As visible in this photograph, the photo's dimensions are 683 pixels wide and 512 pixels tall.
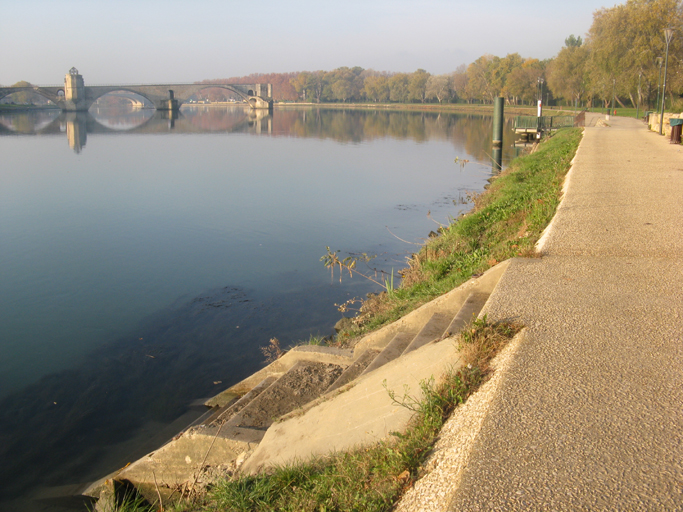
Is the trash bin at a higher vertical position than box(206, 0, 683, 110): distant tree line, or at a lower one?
lower

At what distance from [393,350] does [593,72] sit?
5660 cm

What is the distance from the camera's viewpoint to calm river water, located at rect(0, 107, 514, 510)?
20.7ft

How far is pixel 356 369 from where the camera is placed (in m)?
5.53

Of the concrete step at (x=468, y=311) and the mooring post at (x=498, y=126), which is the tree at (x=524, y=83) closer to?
the mooring post at (x=498, y=126)

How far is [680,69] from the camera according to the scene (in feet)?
151

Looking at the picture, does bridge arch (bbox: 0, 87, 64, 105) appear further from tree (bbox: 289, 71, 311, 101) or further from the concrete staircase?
the concrete staircase

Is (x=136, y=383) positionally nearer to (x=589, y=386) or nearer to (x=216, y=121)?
(x=589, y=386)

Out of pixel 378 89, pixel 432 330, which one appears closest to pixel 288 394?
pixel 432 330

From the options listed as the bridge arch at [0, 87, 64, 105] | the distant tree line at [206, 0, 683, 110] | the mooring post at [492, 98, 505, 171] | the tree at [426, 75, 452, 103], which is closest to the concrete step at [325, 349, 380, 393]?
the mooring post at [492, 98, 505, 171]

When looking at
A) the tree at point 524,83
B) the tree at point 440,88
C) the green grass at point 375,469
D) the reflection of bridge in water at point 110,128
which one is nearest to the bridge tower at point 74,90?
the reflection of bridge in water at point 110,128

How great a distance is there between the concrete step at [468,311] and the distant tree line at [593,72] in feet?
142

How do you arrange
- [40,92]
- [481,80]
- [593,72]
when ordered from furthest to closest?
[481,80]
[40,92]
[593,72]

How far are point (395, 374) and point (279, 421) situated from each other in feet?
3.53

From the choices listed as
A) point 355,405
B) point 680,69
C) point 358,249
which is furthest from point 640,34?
point 355,405
